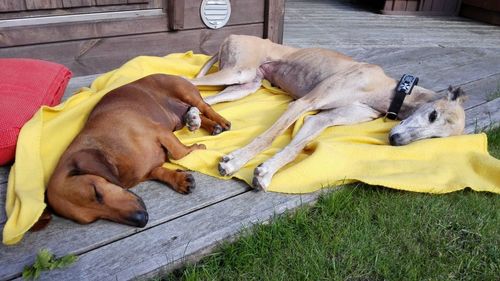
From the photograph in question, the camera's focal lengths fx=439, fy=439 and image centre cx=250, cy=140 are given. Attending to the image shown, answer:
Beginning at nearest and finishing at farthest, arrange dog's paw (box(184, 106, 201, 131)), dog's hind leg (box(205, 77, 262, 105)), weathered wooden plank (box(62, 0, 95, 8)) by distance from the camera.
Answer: dog's paw (box(184, 106, 201, 131)), dog's hind leg (box(205, 77, 262, 105)), weathered wooden plank (box(62, 0, 95, 8))

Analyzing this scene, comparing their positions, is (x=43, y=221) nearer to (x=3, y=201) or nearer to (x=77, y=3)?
(x=3, y=201)

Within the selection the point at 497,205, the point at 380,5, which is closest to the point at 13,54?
the point at 497,205

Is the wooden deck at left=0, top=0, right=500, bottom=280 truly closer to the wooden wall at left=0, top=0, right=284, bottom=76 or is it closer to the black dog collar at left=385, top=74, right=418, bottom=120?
the wooden wall at left=0, top=0, right=284, bottom=76

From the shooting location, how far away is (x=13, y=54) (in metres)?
4.10

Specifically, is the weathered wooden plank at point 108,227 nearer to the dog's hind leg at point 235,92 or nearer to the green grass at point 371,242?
the green grass at point 371,242

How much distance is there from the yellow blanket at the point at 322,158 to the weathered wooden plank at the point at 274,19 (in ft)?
7.42

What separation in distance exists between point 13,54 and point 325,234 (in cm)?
339

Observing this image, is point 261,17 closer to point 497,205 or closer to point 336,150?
point 336,150

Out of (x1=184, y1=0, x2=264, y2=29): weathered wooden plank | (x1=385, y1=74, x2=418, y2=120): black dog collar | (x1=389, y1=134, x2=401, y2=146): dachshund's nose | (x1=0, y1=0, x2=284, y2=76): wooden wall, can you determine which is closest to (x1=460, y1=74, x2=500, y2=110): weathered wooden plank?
(x1=385, y1=74, x2=418, y2=120): black dog collar

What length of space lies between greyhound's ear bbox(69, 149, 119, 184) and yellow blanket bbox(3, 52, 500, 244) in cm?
28

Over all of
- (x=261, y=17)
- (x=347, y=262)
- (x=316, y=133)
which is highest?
(x=261, y=17)

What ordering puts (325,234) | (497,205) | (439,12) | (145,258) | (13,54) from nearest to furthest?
(145,258)
(325,234)
(497,205)
(13,54)
(439,12)

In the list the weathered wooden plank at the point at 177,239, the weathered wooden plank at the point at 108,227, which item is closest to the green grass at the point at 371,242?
the weathered wooden plank at the point at 177,239

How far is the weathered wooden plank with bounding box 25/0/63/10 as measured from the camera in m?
4.08
